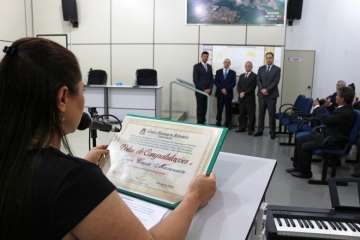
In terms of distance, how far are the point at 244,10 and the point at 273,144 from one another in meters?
3.24

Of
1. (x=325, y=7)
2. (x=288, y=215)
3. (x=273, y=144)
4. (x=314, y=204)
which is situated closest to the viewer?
(x=288, y=215)

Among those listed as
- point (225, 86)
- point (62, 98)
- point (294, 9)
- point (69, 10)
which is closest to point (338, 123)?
point (225, 86)

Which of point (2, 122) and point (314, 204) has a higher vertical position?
point (2, 122)

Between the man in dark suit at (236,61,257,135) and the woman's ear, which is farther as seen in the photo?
the man in dark suit at (236,61,257,135)

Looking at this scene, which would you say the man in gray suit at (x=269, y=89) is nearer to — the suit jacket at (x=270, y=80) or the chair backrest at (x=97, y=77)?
the suit jacket at (x=270, y=80)

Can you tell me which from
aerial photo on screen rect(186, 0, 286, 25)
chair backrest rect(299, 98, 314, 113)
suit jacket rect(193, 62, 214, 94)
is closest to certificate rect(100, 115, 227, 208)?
chair backrest rect(299, 98, 314, 113)

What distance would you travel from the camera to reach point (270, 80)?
6.06m

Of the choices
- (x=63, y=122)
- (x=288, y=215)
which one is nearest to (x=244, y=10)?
(x=288, y=215)

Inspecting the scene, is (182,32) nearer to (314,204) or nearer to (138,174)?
(314,204)

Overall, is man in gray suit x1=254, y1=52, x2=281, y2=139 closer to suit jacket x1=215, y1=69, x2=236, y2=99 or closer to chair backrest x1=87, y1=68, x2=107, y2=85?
suit jacket x1=215, y1=69, x2=236, y2=99

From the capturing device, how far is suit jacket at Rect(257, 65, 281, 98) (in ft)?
19.7

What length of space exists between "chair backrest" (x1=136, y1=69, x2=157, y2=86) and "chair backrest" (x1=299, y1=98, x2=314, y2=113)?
120 inches

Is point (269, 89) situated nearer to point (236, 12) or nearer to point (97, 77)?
point (236, 12)

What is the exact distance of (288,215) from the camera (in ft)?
4.30
